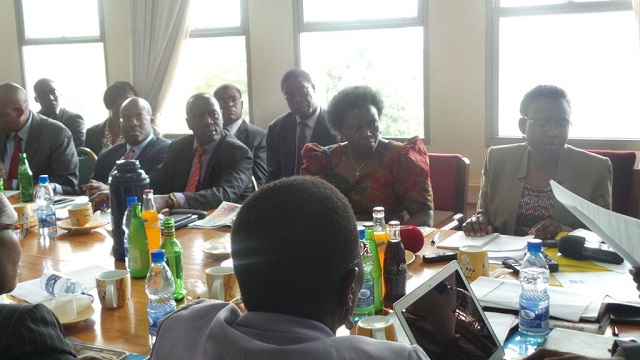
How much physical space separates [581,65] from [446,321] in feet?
12.2

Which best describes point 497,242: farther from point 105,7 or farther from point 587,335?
point 105,7

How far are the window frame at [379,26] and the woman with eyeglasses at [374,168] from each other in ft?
6.42

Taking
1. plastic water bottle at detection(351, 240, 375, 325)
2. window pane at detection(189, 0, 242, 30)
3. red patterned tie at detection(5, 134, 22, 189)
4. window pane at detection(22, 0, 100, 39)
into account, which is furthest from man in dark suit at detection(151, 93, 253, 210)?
window pane at detection(22, 0, 100, 39)

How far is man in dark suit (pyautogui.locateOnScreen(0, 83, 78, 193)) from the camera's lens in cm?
428

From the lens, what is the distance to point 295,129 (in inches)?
178

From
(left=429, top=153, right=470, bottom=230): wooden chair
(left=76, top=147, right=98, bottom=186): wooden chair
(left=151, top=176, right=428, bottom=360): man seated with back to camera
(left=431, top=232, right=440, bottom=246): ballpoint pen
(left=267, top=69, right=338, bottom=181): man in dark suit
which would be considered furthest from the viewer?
(left=76, top=147, right=98, bottom=186): wooden chair

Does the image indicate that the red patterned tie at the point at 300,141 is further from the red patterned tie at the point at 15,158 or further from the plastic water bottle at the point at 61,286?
the plastic water bottle at the point at 61,286

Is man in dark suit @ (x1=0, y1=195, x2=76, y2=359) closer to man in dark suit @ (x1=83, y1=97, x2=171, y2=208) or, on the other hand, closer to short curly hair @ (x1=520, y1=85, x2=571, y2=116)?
short curly hair @ (x1=520, y1=85, x2=571, y2=116)

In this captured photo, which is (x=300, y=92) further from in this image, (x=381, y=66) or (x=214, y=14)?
(x=214, y=14)

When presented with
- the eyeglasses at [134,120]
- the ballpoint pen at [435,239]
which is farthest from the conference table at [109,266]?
the eyeglasses at [134,120]

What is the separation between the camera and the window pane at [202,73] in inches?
223

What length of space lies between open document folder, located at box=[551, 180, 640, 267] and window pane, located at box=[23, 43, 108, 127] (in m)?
5.72

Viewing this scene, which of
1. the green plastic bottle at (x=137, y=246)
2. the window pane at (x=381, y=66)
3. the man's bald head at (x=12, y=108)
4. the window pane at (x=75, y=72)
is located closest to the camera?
the green plastic bottle at (x=137, y=246)

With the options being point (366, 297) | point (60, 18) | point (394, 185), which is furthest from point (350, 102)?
point (60, 18)
